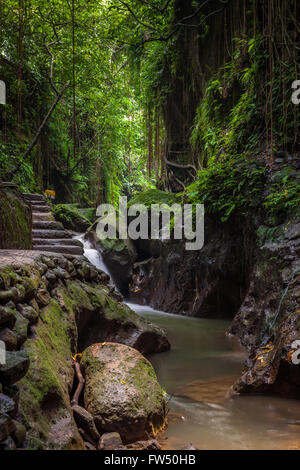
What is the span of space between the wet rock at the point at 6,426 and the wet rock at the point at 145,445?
1.03m

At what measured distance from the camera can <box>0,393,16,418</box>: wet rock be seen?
1.43 meters

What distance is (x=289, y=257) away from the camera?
4473 mm

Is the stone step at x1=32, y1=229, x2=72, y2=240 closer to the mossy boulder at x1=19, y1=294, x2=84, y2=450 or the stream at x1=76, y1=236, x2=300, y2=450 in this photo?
the stream at x1=76, y1=236, x2=300, y2=450

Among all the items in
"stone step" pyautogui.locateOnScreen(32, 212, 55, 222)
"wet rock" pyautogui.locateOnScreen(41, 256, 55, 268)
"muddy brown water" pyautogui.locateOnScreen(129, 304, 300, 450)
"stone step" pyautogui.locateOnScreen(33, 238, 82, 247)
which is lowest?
"muddy brown water" pyautogui.locateOnScreen(129, 304, 300, 450)

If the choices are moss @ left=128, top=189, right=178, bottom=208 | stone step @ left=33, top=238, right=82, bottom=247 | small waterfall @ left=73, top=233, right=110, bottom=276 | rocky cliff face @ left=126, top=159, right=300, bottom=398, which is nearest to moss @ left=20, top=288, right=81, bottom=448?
rocky cliff face @ left=126, top=159, right=300, bottom=398

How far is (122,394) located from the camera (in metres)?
2.43

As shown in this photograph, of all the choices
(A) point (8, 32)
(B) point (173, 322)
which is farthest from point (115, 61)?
(B) point (173, 322)

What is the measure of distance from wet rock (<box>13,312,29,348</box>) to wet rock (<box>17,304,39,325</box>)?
0.11m

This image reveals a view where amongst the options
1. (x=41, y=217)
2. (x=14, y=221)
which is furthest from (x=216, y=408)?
(x=41, y=217)

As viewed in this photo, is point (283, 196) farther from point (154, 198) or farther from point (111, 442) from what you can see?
point (154, 198)

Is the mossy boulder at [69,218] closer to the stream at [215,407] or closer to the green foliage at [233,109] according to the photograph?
the green foliage at [233,109]

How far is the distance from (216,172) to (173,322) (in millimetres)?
3294

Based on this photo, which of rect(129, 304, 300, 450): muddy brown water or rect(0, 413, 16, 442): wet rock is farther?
rect(129, 304, 300, 450): muddy brown water
